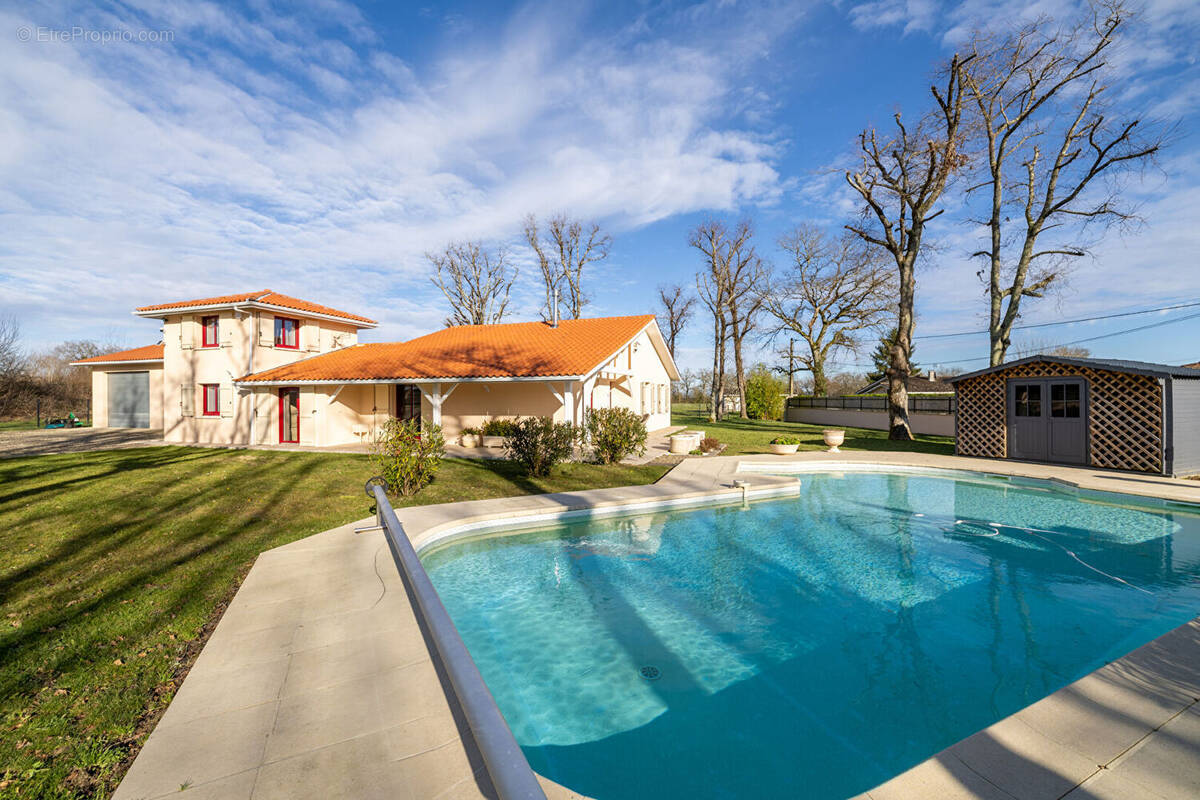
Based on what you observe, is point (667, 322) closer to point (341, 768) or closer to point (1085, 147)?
point (1085, 147)

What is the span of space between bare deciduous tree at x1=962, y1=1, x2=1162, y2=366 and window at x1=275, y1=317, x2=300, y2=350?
2656 centimetres

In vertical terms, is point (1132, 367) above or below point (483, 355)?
below

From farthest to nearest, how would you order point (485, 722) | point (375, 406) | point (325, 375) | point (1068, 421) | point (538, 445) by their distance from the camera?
point (375, 406) → point (325, 375) → point (1068, 421) → point (538, 445) → point (485, 722)

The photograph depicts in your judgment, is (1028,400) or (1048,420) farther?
(1028,400)

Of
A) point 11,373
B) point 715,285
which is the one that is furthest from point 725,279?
point 11,373

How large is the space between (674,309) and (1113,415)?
3113 cm

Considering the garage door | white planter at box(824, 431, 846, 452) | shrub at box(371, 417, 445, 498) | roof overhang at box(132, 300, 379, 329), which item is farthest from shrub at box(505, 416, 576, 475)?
the garage door

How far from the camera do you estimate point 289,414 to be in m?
17.0

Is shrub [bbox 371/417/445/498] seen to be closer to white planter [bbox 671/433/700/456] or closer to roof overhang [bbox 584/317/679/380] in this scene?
roof overhang [bbox 584/317/679/380]

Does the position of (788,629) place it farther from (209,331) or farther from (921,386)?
(921,386)

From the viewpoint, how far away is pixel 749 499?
405 inches

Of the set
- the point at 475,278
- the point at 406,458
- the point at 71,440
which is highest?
the point at 475,278

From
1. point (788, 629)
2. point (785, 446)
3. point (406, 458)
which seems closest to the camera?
point (788, 629)

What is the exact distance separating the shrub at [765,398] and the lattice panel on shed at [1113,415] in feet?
53.1
